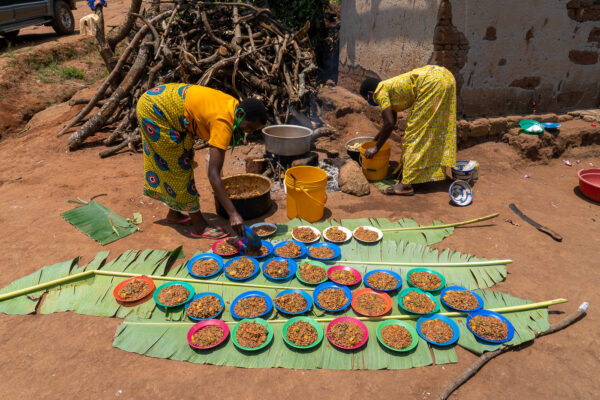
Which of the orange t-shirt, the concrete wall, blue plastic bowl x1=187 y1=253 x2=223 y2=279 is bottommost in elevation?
blue plastic bowl x1=187 y1=253 x2=223 y2=279

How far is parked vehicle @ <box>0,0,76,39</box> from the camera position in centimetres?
898

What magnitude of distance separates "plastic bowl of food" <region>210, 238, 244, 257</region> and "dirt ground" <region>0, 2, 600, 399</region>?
0.28 meters

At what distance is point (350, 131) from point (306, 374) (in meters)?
5.02

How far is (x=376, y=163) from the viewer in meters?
4.88

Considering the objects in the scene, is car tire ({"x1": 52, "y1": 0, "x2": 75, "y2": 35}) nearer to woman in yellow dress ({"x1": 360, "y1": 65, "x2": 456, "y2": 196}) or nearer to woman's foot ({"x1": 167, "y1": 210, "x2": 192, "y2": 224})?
woman's foot ({"x1": 167, "y1": 210, "x2": 192, "y2": 224})

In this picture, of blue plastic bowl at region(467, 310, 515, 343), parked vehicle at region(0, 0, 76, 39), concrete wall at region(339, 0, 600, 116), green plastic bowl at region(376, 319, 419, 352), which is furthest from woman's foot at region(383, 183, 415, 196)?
parked vehicle at region(0, 0, 76, 39)

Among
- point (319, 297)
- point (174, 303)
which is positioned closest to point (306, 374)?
point (319, 297)

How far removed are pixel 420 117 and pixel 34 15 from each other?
11751 mm

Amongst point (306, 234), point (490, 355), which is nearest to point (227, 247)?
point (306, 234)

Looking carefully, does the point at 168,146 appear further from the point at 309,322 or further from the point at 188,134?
the point at 309,322

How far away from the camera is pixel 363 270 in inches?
125

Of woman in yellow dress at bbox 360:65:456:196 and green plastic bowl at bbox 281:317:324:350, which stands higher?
woman in yellow dress at bbox 360:65:456:196

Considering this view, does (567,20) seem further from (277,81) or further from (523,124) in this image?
(277,81)

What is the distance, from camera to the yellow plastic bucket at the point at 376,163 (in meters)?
4.84
